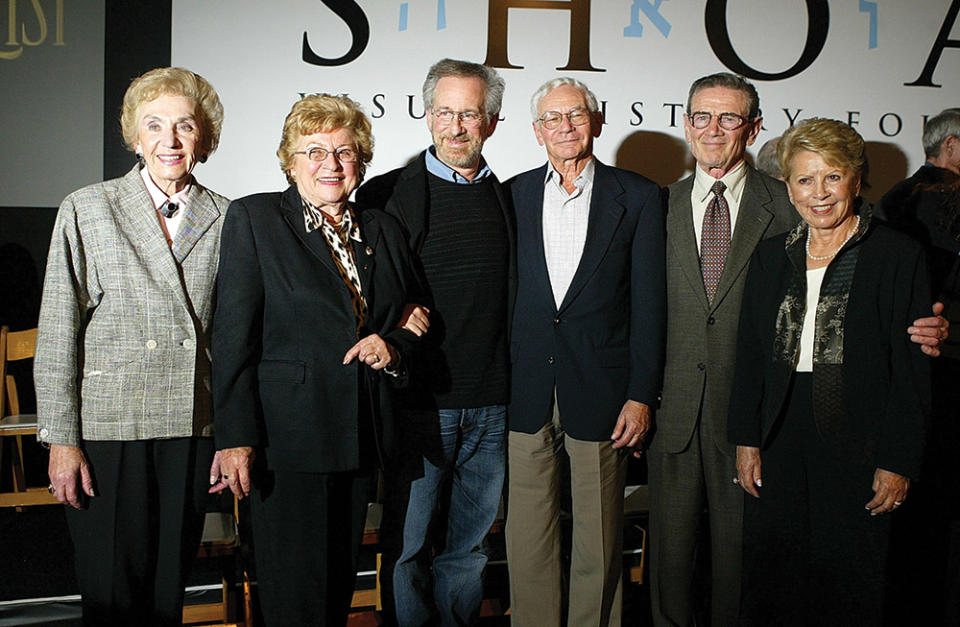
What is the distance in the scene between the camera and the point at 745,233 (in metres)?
2.49

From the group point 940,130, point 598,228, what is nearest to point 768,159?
point 940,130

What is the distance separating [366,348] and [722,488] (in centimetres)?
124

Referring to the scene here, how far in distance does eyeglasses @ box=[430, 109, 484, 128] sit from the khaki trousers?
962 mm

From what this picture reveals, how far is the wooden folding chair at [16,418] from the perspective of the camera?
377 cm

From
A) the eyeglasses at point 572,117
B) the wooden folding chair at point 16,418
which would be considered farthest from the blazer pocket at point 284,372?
the wooden folding chair at point 16,418

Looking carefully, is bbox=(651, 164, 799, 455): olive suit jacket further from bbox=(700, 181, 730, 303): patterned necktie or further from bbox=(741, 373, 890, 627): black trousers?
bbox=(741, 373, 890, 627): black trousers

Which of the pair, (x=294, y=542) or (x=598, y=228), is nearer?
(x=294, y=542)

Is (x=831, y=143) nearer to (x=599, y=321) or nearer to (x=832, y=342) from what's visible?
(x=832, y=342)

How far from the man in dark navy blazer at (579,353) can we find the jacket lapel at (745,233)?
7.8 inches

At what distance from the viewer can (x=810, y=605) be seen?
2.28m

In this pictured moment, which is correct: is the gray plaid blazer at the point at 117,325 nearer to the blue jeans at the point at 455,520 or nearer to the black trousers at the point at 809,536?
the blue jeans at the point at 455,520

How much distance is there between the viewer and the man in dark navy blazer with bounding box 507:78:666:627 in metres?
2.46

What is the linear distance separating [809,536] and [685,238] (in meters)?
0.96

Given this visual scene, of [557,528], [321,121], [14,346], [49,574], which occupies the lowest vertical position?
[49,574]
